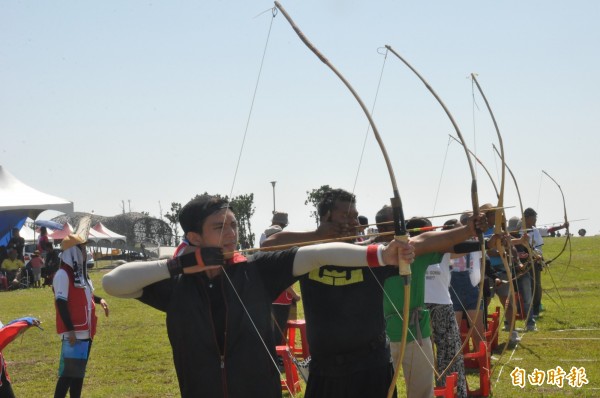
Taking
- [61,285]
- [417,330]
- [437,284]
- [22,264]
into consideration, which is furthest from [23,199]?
[417,330]

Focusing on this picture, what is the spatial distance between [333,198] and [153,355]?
555cm

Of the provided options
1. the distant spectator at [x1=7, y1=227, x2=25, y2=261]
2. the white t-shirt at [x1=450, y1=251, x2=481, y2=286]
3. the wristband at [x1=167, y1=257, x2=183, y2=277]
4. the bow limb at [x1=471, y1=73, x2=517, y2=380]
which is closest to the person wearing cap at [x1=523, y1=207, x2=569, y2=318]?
the white t-shirt at [x1=450, y1=251, x2=481, y2=286]

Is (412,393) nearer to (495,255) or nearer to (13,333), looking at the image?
(13,333)

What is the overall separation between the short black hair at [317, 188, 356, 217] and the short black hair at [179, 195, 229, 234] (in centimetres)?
95

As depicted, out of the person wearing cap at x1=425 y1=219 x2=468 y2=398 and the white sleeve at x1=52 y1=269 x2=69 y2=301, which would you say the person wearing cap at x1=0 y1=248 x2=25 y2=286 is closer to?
the white sleeve at x1=52 y1=269 x2=69 y2=301

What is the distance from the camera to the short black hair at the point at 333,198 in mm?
4008

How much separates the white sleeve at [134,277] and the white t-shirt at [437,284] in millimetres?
3151

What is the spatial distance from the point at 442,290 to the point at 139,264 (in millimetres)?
3248

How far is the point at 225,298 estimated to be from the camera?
294cm

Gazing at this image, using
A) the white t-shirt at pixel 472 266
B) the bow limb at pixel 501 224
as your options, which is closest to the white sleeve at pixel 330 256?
the bow limb at pixel 501 224

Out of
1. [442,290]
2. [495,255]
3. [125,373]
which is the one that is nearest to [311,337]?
[442,290]

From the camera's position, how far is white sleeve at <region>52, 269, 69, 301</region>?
225 inches

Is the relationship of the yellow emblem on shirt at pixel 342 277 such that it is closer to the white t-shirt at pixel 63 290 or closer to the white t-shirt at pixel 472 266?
the white t-shirt at pixel 63 290

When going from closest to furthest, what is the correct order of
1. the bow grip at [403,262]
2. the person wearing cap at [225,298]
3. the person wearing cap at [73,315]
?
the bow grip at [403,262] < the person wearing cap at [225,298] < the person wearing cap at [73,315]
